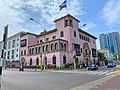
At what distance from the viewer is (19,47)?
63656 millimetres

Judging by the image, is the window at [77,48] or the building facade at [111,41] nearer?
the window at [77,48]

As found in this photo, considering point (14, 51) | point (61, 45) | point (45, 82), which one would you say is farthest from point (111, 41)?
point (45, 82)

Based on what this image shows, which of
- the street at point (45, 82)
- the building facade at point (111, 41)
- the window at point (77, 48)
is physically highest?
the building facade at point (111, 41)

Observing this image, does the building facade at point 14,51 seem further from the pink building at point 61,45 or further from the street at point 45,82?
the street at point 45,82

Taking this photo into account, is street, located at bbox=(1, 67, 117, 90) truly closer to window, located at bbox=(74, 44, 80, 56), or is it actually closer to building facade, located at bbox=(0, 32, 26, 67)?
window, located at bbox=(74, 44, 80, 56)

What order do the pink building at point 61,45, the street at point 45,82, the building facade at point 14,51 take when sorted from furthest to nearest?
the building facade at point 14,51
the pink building at point 61,45
the street at point 45,82

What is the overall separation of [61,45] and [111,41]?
9348 cm

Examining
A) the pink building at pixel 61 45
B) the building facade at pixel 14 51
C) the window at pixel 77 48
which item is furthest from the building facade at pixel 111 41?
the building facade at pixel 14 51

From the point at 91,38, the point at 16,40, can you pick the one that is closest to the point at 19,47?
the point at 16,40

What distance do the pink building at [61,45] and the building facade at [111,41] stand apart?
65806mm

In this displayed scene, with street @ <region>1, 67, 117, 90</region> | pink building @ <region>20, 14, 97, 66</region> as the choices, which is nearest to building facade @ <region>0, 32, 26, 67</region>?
pink building @ <region>20, 14, 97, 66</region>

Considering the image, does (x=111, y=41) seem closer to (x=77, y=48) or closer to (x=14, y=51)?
(x=77, y=48)

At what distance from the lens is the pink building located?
43128mm

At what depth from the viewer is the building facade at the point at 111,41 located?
12000cm
